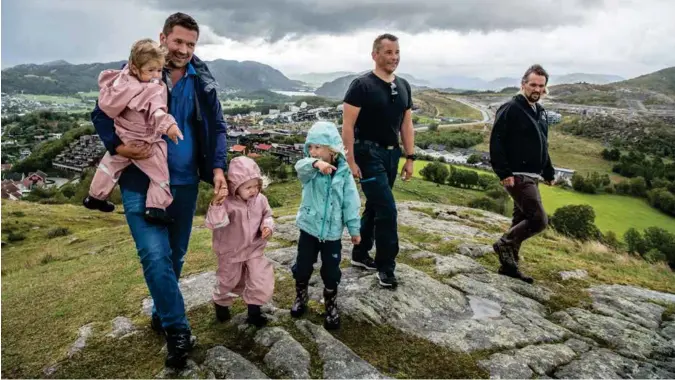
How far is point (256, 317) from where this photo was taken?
5.08 meters

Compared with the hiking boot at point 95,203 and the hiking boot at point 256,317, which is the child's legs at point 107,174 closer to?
the hiking boot at point 95,203

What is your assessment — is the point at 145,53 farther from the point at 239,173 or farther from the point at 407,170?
the point at 407,170

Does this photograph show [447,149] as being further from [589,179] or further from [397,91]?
[397,91]

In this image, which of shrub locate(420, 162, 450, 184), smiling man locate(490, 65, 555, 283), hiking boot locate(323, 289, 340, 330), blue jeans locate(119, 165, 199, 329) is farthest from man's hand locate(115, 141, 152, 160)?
shrub locate(420, 162, 450, 184)

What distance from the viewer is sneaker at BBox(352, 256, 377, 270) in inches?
278

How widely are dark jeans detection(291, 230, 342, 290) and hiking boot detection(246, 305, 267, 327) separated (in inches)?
29.0

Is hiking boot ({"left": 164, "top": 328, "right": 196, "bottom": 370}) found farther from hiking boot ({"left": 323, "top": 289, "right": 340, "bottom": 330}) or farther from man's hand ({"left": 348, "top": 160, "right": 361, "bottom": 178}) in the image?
man's hand ({"left": 348, "top": 160, "right": 361, "bottom": 178})

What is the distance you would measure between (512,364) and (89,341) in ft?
15.8

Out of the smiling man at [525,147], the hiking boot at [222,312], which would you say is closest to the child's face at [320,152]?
the hiking boot at [222,312]

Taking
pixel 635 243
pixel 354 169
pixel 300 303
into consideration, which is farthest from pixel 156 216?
pixel 635 243

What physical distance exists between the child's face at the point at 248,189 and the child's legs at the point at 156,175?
0.92 metres

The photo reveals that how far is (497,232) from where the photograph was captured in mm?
13133

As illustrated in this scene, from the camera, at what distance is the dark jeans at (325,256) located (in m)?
5.21

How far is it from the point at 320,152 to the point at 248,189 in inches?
37.2
